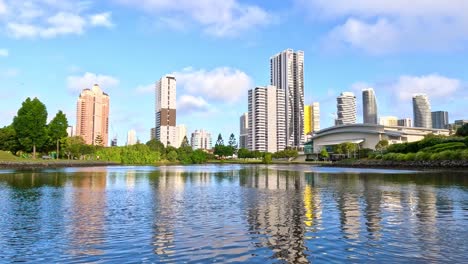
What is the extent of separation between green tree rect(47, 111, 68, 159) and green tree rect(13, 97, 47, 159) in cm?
914

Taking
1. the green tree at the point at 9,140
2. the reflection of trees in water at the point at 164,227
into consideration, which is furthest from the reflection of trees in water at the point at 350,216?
the green tree at the point at 9,140

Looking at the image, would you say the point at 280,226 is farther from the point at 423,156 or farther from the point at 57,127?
the point at 57,127

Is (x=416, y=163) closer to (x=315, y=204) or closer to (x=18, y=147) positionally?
(x=315, y=204)

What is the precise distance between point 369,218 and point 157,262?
14433mm

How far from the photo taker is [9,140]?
136 metres

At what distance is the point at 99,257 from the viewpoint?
1387 cm

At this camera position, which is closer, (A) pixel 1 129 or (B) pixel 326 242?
(B) pixel 326 242

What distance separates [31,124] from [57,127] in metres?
16.0

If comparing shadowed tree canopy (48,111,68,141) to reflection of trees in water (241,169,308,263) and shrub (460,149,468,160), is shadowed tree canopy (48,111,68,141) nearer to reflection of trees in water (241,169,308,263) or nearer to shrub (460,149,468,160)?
reflection of trees in water (241,169,308,263)

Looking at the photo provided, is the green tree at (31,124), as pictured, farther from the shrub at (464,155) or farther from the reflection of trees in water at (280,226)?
the shrub at (464,155)

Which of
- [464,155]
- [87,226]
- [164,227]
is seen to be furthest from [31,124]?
[464,155]

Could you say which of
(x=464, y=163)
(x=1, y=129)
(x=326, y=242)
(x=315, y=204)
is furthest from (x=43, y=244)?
(x=1, y=129)

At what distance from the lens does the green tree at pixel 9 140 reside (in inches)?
5202

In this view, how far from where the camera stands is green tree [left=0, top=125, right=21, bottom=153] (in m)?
132
